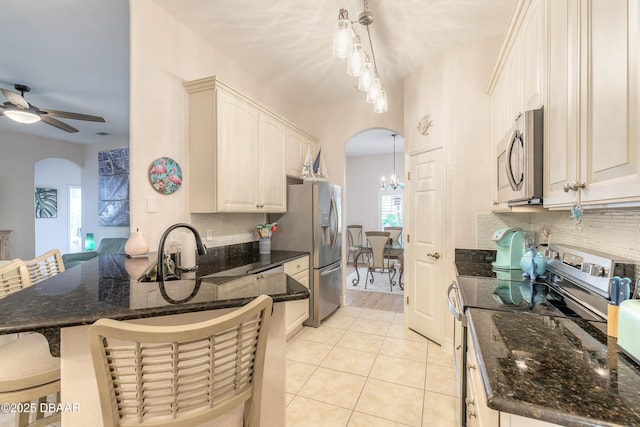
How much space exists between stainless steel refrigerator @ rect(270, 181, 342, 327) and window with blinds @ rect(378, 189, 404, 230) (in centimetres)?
434

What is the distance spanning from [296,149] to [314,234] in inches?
46.0

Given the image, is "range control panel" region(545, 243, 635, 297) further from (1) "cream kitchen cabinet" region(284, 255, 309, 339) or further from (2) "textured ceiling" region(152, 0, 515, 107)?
(1) "cream kitchen cabinet" region(284, 255, 309, 339)

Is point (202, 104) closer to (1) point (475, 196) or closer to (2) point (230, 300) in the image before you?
(2) point (230, 300)

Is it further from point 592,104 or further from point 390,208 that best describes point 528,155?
point 390,208

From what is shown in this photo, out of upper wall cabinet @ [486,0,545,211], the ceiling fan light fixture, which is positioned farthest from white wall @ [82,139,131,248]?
upper wall cabinet @ [486,0,545,211]

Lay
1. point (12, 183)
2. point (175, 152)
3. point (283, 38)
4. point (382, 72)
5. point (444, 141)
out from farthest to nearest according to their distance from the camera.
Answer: point (12, 183) < point (382, 72) < point (444, 141) < point (283, 38) < point (175, 152)

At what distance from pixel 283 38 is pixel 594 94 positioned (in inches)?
95.8

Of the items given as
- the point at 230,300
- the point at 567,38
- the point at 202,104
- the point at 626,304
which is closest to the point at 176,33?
the point at 202,104

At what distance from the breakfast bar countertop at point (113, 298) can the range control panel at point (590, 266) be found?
4.03 ft

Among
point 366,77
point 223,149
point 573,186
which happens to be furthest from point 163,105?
point 573,186

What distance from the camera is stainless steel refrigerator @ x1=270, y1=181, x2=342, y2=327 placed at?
3209mm

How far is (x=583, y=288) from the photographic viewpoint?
1301mm

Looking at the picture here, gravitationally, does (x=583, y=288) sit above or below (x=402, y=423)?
above

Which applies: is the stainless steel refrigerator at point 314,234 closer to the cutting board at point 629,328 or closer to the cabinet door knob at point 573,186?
the cabinet door knob at point 573,186
